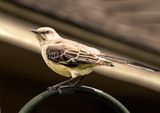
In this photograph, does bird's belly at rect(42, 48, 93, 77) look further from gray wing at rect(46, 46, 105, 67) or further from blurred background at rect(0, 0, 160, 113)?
blurred background at rect(0, 0, 160, 113)

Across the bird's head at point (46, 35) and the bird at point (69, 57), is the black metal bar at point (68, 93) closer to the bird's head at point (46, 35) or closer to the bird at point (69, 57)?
the bird at point (69, 57)

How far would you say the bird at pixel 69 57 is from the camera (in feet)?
12.7

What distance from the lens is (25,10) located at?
6113 millimetres

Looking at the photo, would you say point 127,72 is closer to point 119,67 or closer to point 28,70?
point 119,67

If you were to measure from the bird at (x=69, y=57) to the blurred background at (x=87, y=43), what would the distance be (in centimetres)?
166

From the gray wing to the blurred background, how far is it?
5.67 feet

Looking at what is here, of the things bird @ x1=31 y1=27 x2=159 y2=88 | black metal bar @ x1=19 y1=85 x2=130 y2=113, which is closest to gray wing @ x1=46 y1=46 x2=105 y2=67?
bird @ x1=31 y1=27 x2=159 y2=88

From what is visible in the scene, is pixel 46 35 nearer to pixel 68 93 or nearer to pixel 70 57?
pixel 70 57

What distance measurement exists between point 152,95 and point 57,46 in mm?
2785

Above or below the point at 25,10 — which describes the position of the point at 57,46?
below

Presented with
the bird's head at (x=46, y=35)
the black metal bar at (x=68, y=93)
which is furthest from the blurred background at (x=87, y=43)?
the black metal bar at (x=68, y=93)

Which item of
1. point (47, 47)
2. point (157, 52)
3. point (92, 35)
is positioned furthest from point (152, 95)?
point (47, 47)

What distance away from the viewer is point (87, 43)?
6242 millimetres

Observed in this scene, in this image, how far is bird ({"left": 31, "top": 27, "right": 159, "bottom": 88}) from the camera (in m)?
3.87
